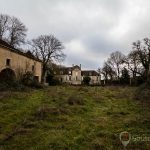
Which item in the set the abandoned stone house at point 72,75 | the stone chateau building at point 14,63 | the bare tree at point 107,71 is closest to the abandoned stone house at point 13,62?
the stone chateau building at point 14,63

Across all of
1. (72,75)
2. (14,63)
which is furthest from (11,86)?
(72,75)

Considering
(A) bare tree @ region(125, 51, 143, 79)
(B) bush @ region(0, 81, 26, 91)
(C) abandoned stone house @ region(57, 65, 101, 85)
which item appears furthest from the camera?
(C) abandoned stone house @ region(57, 65, 101, 85)

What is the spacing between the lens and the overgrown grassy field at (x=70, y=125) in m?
13.6

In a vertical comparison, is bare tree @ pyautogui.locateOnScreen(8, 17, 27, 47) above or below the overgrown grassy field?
above

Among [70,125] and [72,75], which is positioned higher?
[72,75]

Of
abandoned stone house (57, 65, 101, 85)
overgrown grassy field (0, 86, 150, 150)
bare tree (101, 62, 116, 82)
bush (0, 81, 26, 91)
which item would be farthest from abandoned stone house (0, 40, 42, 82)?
abandoned stone house (57, 65, 101, 85)

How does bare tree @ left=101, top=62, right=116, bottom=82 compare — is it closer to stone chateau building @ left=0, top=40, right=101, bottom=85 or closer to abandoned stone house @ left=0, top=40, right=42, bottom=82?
stone chateau building @ left=0, top=40, right=101, bottom=85

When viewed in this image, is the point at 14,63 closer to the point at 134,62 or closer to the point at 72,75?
the point at 134,62

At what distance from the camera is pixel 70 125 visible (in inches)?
672

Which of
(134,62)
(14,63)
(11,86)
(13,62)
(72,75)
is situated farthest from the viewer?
(72,75)

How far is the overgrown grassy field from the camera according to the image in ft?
44.5

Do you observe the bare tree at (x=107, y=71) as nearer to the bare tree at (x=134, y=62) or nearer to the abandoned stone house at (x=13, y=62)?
the bare tree at (x=134, y=62)

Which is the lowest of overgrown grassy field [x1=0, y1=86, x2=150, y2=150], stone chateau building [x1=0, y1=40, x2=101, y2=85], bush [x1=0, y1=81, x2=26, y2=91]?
overgrown grassy field [x1=0, y1=86, x2=150, y2=150]

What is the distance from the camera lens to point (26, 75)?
41156 millimetres
